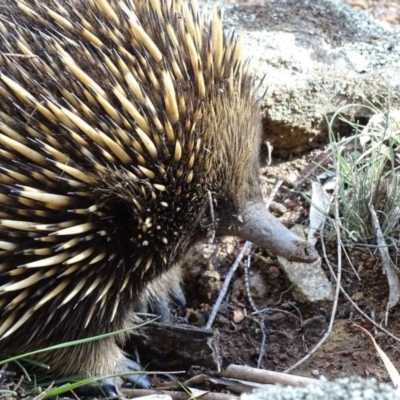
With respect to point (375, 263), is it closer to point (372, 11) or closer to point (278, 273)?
point (278, 273)

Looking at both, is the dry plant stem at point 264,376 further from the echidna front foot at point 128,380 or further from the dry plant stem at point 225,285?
the dry plant stem at point 225,285

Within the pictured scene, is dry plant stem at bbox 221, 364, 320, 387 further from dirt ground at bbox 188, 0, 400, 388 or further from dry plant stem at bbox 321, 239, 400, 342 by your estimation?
dry plant stem at bbox 321, 239, 400, 342

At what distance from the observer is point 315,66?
13.9ft

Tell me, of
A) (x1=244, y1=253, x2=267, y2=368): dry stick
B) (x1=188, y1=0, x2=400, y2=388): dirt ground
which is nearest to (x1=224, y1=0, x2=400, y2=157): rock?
(x1=188, y1=0, x2=400, y2=388): dirt ground

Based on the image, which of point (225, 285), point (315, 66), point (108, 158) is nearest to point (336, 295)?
point (225, 285)

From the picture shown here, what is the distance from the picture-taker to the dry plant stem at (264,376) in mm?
2639

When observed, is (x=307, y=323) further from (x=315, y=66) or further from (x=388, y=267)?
(x=315, y=66)

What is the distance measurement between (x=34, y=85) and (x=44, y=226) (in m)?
0.46

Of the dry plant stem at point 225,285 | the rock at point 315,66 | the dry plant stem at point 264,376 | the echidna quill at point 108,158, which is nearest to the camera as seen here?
the echidna quill at point 108,158

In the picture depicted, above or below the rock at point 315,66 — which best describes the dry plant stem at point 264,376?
below

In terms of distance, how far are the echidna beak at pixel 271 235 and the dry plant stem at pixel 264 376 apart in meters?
0.42

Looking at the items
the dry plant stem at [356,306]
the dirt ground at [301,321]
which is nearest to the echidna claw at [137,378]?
the dirt ground at [301,321]

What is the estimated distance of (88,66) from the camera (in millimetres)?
2492

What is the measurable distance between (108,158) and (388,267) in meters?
1.47
